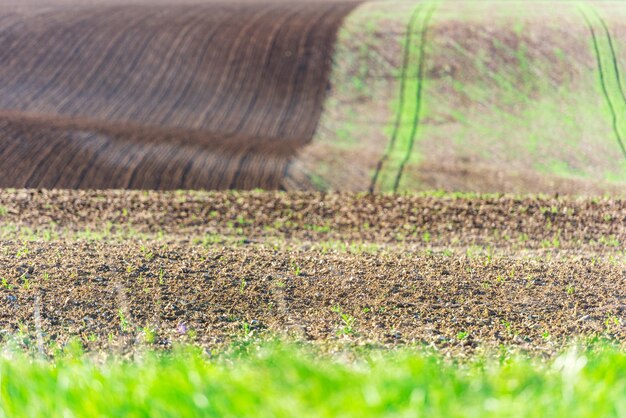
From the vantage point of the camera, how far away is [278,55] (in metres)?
33.9

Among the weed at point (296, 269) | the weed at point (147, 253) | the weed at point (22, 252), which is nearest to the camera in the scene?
the weed at point (296, 269)

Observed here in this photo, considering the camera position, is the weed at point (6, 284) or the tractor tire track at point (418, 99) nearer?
the weed at point (6, 284)

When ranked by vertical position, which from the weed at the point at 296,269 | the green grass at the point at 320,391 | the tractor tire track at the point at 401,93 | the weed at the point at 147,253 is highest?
the green grass at the point at 320,391

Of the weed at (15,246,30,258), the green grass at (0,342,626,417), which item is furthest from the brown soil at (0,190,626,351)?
the green grass at (0,342,626,417)

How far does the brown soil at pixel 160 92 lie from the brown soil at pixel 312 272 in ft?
18.5

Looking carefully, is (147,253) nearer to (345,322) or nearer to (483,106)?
(345,322)

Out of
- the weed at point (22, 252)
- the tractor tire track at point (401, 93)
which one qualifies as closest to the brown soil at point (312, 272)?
the weed at point (22, 252)

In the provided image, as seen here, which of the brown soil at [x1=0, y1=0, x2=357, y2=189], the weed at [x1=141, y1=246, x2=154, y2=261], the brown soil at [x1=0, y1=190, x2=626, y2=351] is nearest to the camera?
the brown soil at [x1=0, y1=190, x2=626, y2=351]

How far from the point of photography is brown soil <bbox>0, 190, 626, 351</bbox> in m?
8.97

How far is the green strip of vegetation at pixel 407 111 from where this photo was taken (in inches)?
998

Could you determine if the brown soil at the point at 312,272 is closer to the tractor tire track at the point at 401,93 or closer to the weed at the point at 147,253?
the weed at the point at 147,253

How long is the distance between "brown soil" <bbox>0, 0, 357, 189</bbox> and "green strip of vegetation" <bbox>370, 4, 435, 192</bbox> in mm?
2791

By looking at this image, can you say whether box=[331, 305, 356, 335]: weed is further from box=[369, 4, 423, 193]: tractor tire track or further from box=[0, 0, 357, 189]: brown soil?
box=[369, 4, 423, 193]: tractor tire track

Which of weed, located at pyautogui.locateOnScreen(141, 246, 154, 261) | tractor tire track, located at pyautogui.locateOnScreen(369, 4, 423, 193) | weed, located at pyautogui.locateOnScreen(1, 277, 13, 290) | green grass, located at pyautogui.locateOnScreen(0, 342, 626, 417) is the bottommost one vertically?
tractor tire track, located at pyautogui.locateOnScreen(369, 4, 423, 193)
